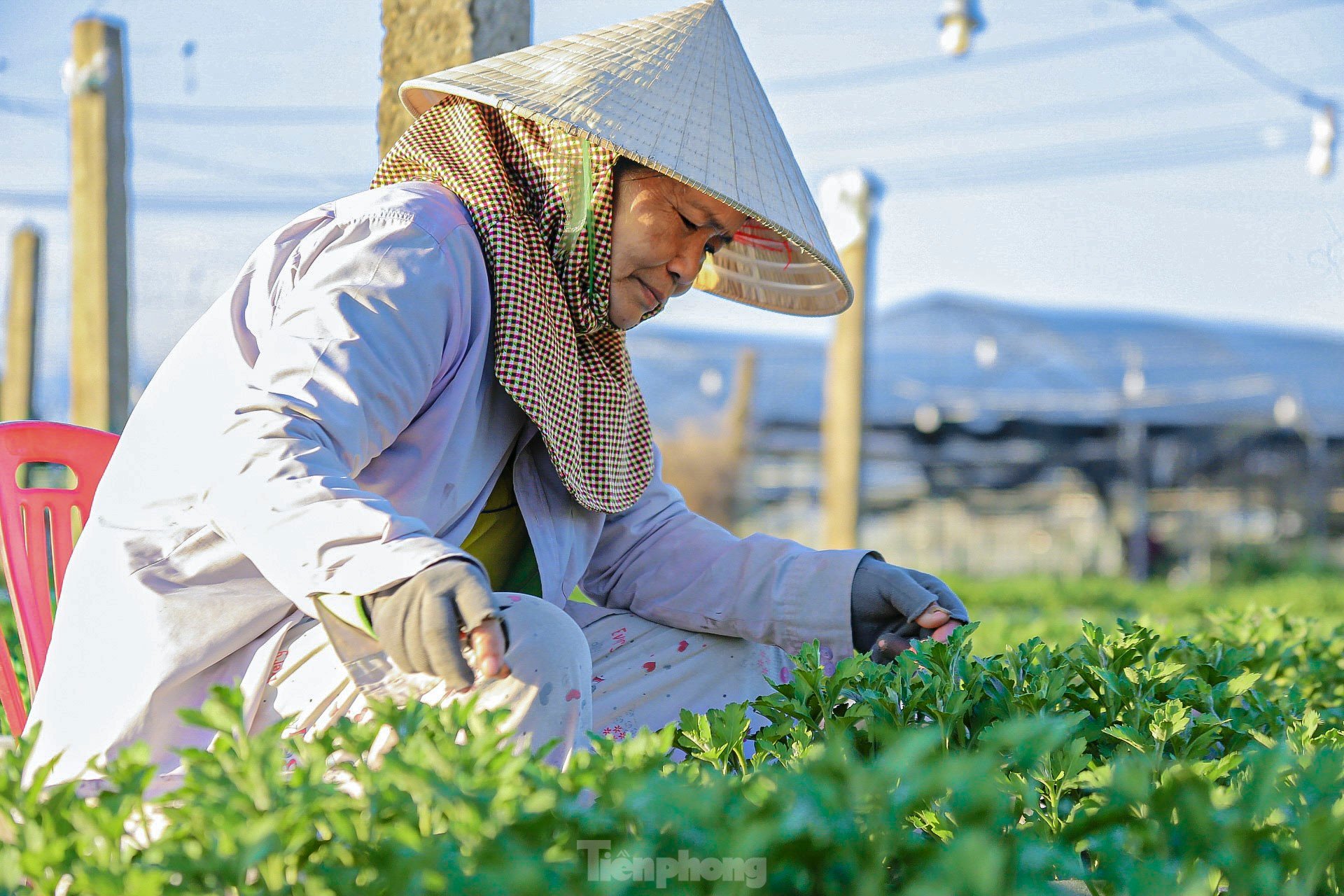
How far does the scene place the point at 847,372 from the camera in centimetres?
880

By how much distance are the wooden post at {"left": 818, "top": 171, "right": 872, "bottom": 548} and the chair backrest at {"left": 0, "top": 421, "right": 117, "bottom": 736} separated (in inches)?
246

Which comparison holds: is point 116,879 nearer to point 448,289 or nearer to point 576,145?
point 448,289

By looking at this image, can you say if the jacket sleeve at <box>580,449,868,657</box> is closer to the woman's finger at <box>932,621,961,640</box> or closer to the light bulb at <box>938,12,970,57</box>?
the woman's finger at <box>932,621,961,640</box>

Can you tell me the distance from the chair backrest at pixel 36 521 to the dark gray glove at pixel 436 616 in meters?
1.19

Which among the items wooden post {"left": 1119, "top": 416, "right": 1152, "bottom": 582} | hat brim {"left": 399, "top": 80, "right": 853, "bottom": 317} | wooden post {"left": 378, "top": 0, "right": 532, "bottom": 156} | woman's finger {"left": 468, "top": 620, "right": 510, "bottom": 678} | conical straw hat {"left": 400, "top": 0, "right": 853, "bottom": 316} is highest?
wooden post {"left": 378, "top": 0, "right": 532, "bottom": 156}

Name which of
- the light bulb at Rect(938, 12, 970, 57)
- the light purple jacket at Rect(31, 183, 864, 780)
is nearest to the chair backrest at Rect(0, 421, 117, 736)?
the light purple jacket at Rect(31, 183, 864, 780)

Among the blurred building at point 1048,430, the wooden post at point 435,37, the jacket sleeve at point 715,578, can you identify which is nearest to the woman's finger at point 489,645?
the jacket sleeve at point 715,578

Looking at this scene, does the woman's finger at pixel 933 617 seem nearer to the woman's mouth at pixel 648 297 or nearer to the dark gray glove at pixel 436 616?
the woman's mouth at pixel 648 297

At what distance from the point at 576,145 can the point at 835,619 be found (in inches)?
39.3

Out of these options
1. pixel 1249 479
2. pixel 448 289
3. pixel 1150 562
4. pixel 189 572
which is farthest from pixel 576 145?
pixel 1249 479

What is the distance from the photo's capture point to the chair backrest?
2367mm

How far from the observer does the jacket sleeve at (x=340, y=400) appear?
146cm

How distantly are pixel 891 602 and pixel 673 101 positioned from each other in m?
1.00

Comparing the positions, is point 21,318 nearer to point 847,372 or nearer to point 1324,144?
point 847,372
